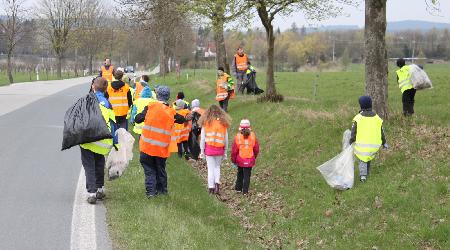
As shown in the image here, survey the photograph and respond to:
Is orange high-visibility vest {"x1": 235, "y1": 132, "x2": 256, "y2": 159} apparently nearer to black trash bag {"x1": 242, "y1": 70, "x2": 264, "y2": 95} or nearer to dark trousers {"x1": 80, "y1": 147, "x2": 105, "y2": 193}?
dark trousers {"x1": 80, "y1": 147, "x2": 105, "y2": 193}

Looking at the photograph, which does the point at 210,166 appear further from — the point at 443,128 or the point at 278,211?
the point at 443,128

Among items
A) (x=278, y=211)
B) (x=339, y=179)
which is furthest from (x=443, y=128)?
(x=278, y=211)

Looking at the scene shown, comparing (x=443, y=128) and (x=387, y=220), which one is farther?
(x=443, y=128)

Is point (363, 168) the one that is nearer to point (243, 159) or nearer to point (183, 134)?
point (243, 159)

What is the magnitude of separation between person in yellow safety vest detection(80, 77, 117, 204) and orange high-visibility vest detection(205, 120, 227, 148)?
2.59 m

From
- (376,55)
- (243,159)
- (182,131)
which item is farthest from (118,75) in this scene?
(376,55)

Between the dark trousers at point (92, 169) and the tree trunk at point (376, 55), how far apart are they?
272 inches

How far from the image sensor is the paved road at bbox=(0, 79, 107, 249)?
7.41m

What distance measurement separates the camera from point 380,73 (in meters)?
13.6

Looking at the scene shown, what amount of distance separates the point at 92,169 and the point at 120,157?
65 centimetres

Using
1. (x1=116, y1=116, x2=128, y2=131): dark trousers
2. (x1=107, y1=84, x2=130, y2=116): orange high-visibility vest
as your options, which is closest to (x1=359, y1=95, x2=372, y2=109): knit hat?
(x1=107, y1=84, x2=130, y2=116): orange high-visibility vest

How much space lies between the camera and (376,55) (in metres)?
13.5

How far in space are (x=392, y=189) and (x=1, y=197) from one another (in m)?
6.15

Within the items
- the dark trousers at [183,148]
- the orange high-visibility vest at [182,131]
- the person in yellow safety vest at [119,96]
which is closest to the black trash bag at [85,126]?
the person in yellow safety vest at [119,96]
